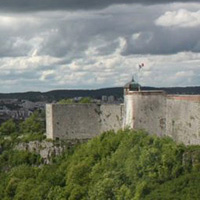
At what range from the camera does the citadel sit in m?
42.7

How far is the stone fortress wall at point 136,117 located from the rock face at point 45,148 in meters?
0.85

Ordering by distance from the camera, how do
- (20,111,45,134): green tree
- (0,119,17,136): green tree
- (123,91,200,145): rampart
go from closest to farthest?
(123,91,200,145): rampart
(20,111,45,134): green tree
(0,119,17,136): green tree

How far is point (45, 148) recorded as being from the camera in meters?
57.7

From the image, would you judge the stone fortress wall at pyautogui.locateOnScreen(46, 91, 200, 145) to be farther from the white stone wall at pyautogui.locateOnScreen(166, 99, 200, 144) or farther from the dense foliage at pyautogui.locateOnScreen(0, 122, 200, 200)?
the dense foliage at pyautogui.locateOnScreen(0, 122, 200, 200)

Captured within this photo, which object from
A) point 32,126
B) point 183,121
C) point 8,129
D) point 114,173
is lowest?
point 114,173

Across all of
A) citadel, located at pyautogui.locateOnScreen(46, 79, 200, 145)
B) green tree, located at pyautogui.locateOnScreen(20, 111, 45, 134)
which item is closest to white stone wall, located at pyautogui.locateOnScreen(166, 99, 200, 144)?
citadel, located at pyautogui.locateOnScreen(46, 79, 200, 145)

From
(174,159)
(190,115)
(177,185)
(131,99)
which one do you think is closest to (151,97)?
(131,99)

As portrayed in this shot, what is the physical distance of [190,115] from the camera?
139 ft

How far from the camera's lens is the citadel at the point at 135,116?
4269 cm

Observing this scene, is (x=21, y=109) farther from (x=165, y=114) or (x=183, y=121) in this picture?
(x=183, y=121)

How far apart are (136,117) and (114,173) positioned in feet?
19.9

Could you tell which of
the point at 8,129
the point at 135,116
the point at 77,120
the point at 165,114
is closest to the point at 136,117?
the point at 135,116

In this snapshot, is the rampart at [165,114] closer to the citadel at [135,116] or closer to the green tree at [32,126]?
the citadel at [135,116]

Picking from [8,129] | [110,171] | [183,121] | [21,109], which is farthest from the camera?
[21,109]
